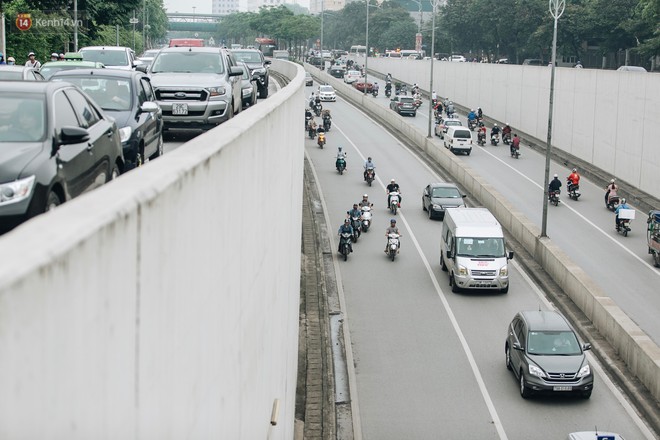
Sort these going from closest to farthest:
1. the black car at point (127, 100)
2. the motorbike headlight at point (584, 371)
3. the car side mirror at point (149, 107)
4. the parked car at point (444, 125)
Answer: the car side mirror at point (149, 107)
the black car at point (127, 100)
the motorbike headlight at point (584, 371)
the parked car at point (444, 125)

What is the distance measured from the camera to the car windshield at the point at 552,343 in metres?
26.5

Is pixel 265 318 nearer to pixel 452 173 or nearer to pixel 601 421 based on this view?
pixel 601 421

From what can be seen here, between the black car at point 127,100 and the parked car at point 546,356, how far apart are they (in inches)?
571

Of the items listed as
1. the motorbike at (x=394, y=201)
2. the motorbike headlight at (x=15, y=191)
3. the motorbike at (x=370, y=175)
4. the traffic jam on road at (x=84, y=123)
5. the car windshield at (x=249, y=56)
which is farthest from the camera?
the motorbike at (x=370, y=175)

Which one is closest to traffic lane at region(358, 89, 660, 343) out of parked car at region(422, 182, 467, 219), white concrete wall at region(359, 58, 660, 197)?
white concrete wall at region(359, 58, 660, 197)

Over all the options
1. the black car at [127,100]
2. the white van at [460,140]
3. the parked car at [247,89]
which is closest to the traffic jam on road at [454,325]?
the white van at [460,140]

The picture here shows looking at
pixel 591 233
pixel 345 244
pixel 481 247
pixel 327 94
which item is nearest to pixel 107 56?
pixel 345 244

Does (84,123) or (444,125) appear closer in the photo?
(84,123)

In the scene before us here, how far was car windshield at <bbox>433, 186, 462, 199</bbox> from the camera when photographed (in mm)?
46600

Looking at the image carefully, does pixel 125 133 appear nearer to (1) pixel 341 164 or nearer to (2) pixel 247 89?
(2) pixel 247 89

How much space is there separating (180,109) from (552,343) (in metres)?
13.3

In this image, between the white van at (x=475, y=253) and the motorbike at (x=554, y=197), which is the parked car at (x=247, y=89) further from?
the motorbike at (x=554, y=197)

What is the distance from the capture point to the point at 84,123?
9008mm

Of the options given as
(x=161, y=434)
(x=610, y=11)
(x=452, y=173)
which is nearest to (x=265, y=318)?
(x=161, y=434)
